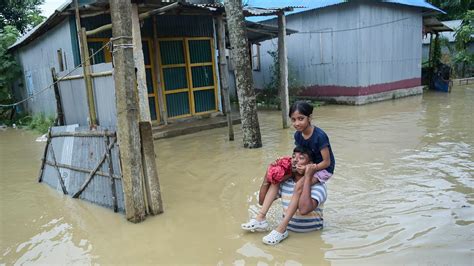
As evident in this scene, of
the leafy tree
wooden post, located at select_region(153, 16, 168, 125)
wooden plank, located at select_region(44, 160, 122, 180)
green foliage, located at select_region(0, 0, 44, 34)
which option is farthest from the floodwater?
green foliage, located at select_region(0, 0, 44, 34)

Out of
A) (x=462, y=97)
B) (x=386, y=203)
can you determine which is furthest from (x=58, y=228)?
(x=462, y=97)

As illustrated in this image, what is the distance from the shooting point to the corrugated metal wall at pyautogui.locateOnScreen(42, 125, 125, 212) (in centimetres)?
504

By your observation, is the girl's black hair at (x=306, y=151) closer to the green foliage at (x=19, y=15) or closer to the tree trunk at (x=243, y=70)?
the tree trunk at (x=243, y=70)

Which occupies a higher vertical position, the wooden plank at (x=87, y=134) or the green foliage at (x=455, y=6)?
the green foliage at (x=455, y=6)

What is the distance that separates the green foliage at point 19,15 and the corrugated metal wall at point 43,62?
507 cm

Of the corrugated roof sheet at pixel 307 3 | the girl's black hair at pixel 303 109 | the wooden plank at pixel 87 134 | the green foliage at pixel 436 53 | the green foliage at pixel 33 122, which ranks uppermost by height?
the corrugated roof sheet at pixel 307 3

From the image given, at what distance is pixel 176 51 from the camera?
11.4 m

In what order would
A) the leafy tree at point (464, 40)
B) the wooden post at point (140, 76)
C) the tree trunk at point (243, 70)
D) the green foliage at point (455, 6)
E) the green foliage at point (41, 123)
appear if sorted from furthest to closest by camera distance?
1. the green foliage at point (455, 6)
2. the leafy tree at point (464, 40)
3. the green foliage at point (41, 123)
4. the tree trunk at point (243, 70)
5. the wooden post at point (140, 76)

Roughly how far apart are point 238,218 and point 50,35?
394 inches

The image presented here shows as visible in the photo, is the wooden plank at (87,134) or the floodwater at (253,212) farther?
the wooden plank at (87,134)

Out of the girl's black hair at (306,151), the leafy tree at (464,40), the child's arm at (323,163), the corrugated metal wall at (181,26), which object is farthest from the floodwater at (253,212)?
the leafy tree at (464,40)

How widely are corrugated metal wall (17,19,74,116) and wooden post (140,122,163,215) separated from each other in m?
5.75

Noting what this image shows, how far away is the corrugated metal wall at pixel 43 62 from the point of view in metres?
10.7

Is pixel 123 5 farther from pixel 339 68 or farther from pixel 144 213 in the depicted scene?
pixel 339 68
